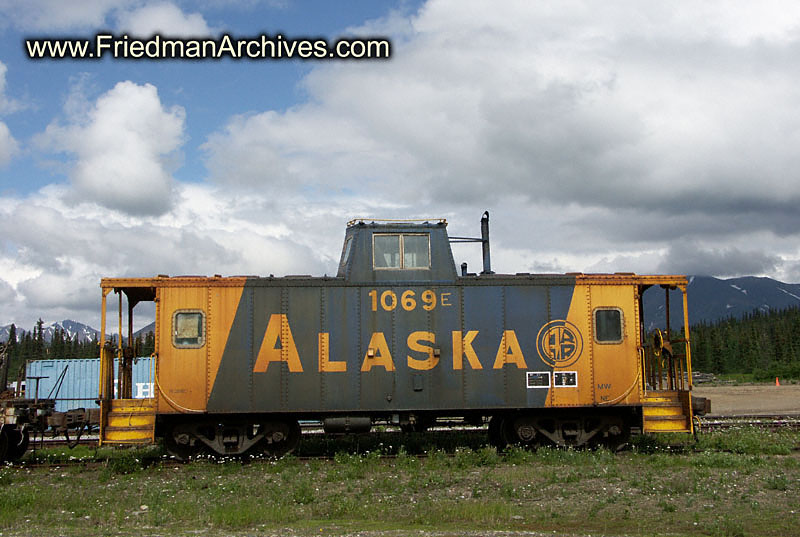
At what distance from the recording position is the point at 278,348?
14953mm

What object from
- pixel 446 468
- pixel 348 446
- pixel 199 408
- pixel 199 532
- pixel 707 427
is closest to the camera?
pixel 199 532

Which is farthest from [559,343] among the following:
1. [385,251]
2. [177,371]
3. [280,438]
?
[177,371]

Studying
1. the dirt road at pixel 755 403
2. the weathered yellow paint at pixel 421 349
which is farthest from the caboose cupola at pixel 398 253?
the dirt road at pixel 755 403

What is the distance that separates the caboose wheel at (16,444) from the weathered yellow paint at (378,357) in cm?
818

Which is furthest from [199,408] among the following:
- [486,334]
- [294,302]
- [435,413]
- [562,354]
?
[562,354]

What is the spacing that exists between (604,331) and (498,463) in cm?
401

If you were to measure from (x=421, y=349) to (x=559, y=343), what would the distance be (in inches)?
127

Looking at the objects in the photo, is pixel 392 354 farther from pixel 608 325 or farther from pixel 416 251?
pixel 608 325

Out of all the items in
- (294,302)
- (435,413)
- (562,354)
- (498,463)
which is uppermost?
(294,302)

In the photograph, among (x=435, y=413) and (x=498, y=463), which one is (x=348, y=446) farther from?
(x=498, y=463)

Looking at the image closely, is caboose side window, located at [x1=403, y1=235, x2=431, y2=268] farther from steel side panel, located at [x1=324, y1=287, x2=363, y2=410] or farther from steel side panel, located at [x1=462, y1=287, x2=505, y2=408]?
steel side panel, located at [x1=324, y1=287, x2=363, y2=410]

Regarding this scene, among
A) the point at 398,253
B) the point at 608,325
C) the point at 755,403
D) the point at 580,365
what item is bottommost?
the point at 755,403

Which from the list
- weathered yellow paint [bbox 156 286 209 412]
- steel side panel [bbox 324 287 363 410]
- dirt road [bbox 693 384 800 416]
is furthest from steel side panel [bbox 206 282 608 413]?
dirt road [bbox 693 384 800 416]

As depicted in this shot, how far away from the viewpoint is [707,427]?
61.4 feet
